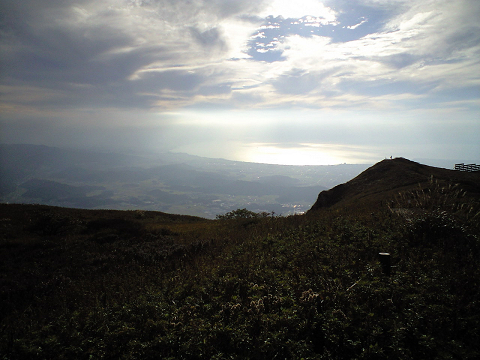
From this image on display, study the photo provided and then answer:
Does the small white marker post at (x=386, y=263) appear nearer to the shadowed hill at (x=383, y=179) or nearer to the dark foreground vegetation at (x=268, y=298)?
the dark foreground vegetation at (x=268, y=298)

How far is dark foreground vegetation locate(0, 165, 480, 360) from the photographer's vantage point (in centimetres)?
470

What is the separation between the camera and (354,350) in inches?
178

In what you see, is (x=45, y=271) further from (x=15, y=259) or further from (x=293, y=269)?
(x=293, y=269)

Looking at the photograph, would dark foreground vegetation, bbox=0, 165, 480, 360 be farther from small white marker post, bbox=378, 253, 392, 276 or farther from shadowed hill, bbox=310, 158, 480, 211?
shadowed hill, bbox=310, 158, 480, 211

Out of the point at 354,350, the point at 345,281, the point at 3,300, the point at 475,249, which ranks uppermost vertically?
the point at 475,249

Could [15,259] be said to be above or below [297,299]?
below

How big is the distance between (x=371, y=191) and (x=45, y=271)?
24.9 meters

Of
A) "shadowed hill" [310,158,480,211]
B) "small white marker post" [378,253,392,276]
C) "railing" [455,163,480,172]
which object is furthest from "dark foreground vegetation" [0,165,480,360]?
"railing" [455,163,480,172]

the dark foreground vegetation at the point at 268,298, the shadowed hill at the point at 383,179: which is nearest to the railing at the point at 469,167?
the shadowed hill at the point at 383,179

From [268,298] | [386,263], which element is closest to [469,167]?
[386,263]

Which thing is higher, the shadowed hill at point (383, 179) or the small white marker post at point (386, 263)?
the shadowed hill at point (383, 179)

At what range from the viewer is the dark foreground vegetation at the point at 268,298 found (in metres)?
4.70

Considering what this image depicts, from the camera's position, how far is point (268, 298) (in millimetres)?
6152

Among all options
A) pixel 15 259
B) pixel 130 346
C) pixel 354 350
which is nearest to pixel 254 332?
pixel 354 350
